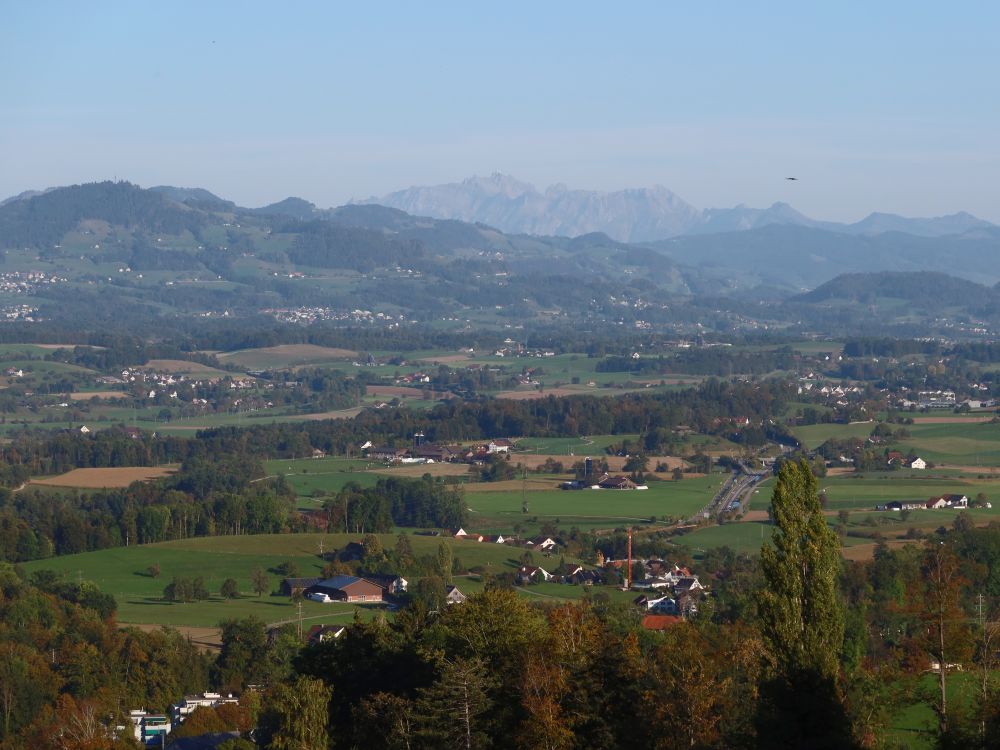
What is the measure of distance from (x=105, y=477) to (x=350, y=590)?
90.5 feet

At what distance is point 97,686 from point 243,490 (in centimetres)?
2936

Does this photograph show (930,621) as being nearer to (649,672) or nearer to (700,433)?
(649,672)

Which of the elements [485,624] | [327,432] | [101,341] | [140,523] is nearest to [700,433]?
[327,432]

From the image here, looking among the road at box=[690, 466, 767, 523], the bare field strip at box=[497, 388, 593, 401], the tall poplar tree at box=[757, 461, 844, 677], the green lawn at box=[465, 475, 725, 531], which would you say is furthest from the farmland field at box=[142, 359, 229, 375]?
the tall poplar tree at box=[757, 461, 844, 677]

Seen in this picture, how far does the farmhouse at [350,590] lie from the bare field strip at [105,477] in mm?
23298

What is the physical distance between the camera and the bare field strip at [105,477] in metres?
65.1

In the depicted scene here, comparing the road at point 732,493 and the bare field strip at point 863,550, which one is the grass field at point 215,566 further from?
the road at point 732,493

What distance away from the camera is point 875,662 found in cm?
2936

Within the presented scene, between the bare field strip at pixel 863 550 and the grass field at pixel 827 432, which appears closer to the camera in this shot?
the bare field strip at pixel 863 550

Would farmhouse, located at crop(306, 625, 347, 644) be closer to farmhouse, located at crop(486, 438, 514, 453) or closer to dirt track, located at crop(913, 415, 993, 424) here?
farmhouse, located at crop(486, 438, 514, 453)

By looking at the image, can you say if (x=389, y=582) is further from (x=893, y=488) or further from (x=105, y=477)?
(x=105, y=477)

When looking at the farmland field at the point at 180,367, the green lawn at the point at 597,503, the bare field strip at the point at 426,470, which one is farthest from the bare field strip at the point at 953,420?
the farmland field at the point at 180,367

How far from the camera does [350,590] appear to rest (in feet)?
138

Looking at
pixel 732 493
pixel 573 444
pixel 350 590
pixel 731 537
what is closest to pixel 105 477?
pixel 573 444
